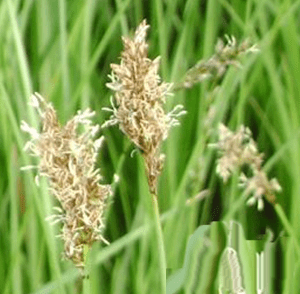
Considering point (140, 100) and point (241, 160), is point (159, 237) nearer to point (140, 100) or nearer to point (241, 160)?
point (140, 100)

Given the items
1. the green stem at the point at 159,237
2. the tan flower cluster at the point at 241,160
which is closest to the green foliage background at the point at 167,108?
the tan flower cluster at the point at 241,160

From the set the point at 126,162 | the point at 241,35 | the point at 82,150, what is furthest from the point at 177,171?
the point at 82,150

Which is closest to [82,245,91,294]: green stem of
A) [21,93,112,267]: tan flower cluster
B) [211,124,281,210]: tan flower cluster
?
[21,93,112,267]: tan flower cluster

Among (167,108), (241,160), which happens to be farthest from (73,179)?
(167,108)

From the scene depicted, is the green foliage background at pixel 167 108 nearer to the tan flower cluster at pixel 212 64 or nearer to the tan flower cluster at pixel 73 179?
the tan flower cluster at pixel 212 64

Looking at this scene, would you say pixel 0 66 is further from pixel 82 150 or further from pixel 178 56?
pixel 82 150

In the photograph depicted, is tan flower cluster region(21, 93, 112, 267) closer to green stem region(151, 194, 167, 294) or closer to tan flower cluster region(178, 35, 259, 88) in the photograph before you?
green stem region(151, 194, 167, 294)
